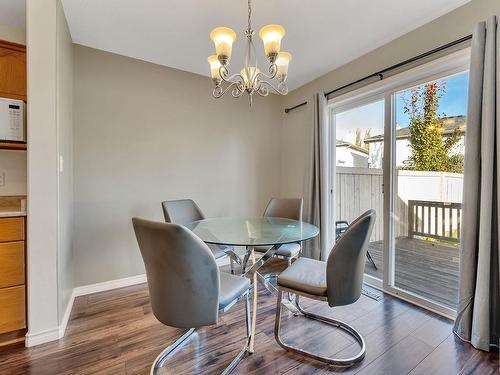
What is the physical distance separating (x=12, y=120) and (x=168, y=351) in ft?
6.69

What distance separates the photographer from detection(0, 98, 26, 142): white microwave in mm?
1848

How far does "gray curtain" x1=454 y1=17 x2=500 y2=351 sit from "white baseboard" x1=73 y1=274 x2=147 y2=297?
2.88 metres

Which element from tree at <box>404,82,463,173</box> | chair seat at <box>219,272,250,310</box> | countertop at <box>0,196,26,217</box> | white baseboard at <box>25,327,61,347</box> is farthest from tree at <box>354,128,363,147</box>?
white baseboard at <box>25,327,61,347</box>

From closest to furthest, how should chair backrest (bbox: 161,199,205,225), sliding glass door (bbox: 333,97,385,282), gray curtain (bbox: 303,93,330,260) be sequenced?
1. chair backrest (bbox: 161,199,205,225)
2. sliding glass door (bbox: 333,97,385,282)
3. gray curtain (bbox: 303,93,330,260)

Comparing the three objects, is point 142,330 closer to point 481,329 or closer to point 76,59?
point 481,329

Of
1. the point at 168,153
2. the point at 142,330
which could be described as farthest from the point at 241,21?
the point at 142,330

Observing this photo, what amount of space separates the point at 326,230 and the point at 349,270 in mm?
1622

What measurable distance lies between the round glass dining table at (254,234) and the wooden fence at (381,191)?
1.03 metres

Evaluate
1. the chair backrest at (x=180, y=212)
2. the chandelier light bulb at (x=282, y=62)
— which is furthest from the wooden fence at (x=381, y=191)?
the chair backrest at (x=180, y=212)

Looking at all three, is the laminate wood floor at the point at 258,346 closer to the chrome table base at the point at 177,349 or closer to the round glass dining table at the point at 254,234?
the chrome table base at the point at 177,349

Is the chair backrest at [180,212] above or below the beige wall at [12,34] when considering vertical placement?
below

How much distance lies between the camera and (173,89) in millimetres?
2885

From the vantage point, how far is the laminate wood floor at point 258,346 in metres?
1.47

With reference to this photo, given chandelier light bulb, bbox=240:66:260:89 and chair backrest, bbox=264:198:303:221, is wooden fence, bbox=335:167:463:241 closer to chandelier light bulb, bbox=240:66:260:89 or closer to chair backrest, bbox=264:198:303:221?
chair backrest, bbox=264:198:303:221
